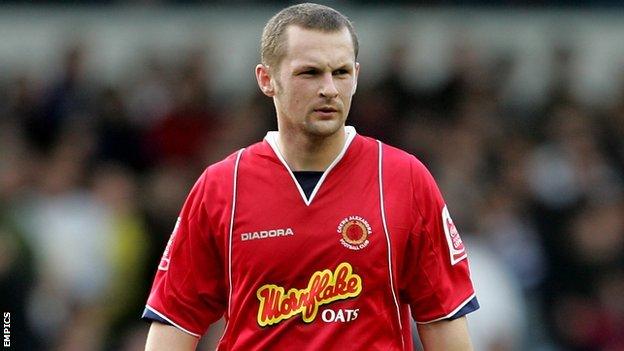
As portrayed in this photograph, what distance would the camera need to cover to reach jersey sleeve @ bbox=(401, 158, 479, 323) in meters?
5.73

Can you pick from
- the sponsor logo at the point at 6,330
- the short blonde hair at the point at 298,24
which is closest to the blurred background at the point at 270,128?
the sponsor logo at the point at 6,330

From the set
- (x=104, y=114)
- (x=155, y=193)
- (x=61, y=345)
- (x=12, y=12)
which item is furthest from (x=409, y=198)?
(x=12, y=12)

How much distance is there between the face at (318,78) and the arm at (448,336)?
0.81 m

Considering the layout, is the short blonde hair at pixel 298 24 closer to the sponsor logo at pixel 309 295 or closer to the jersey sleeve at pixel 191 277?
the jersey sleeve at pixel 191 277

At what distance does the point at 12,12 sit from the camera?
13.7 meters

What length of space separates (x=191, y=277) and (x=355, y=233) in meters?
0.66

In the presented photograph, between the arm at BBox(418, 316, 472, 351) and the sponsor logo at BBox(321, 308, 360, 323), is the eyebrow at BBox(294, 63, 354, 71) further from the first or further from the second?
the arm at BBox(418, 316, 472, 351)

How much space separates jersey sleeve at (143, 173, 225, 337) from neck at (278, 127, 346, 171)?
35cm

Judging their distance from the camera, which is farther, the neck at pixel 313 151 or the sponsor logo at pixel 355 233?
the neck at pixel 313 151

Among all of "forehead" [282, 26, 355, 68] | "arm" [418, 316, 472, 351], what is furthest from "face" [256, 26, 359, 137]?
"arm" [418, 316, 472, 351]

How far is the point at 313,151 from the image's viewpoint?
19.1 ft

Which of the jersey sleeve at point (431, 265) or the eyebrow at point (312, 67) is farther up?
the eyebrow at point (312, 67)

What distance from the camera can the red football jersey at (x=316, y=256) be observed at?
18.5 feet

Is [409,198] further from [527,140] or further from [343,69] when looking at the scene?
[527,140]
